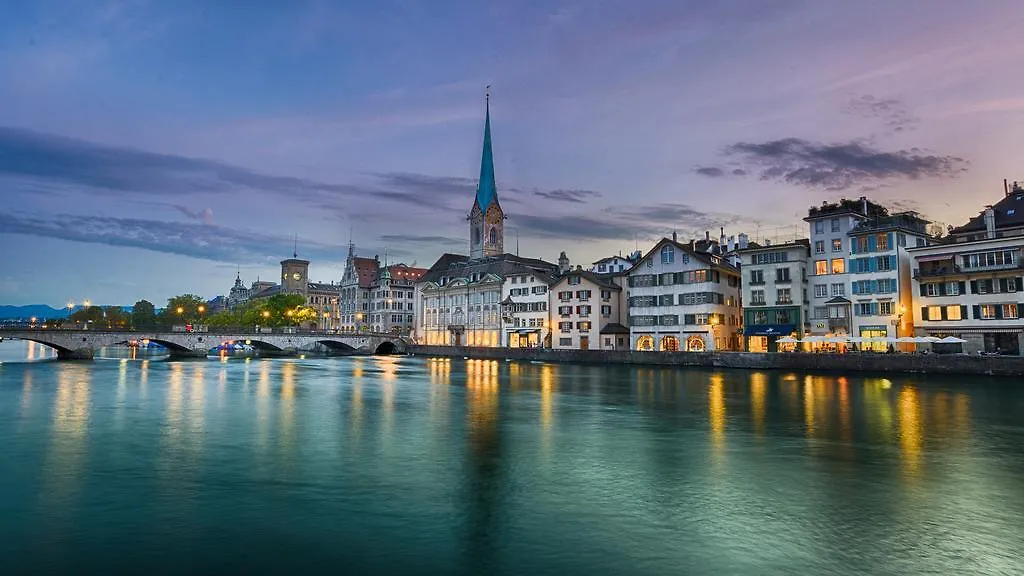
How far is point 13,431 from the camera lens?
2944 cm

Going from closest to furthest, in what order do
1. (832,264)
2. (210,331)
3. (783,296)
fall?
(832,264) → (783,296) → (210,331)

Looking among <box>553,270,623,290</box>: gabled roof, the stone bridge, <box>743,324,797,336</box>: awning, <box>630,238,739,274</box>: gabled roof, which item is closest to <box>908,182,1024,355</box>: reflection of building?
<box>743,324,797,336</box>: awning

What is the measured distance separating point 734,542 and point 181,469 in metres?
17.8

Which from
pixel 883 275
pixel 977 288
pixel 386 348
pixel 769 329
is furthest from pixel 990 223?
pixel 386 348

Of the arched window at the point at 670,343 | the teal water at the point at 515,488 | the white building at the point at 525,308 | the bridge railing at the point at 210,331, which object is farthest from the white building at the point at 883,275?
the bridge railing at the point at 210,331

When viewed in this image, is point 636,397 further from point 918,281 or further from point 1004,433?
point 918,281

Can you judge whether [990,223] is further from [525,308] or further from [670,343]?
[525,308]

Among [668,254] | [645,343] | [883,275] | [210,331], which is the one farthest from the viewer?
Result: [210,331]

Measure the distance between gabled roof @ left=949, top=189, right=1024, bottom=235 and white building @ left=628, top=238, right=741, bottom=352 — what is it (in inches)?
1073

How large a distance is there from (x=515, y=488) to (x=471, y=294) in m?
106

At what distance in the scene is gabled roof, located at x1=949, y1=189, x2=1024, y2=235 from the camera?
69.5 metres

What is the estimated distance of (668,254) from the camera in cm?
8925

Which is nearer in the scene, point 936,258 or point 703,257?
point 936,258

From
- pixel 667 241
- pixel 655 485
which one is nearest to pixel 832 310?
pixel 667 241
